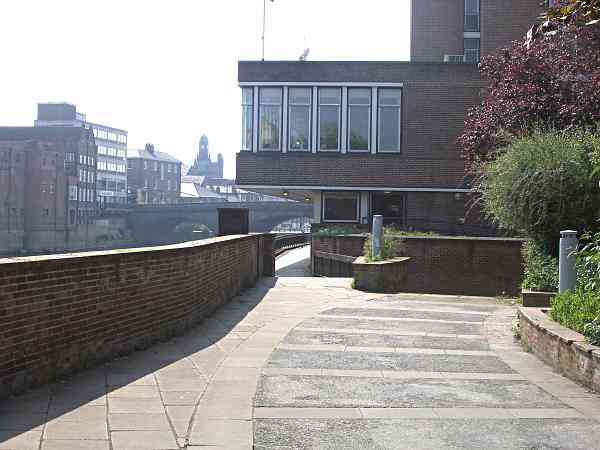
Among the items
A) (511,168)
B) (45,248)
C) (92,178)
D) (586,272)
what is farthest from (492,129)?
(92,178)

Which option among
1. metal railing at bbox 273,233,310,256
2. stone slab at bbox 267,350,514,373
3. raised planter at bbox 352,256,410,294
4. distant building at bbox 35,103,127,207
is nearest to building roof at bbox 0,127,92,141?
distant building at bbox 35,103,127,207

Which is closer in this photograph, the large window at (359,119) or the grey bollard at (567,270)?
the grey bollard at (567,270)

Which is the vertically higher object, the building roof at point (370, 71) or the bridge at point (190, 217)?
the building roof at point (370, 71)

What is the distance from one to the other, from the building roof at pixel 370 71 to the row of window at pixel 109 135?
4723 inches

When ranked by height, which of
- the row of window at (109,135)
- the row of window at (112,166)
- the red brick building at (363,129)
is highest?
the row of window at (109,135)

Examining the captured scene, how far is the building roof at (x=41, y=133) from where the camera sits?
11844 cm

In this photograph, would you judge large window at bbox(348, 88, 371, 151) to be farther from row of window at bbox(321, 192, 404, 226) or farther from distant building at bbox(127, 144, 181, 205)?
distant building at bbox(127, 144, 181, 205)

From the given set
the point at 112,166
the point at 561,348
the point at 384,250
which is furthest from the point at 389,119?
the point at 112,166

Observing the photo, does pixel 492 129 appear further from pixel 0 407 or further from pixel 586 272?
pixel 0 407

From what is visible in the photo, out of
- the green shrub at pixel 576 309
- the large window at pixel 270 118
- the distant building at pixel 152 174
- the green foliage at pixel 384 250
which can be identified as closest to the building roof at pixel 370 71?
the large window at pixel 270 118

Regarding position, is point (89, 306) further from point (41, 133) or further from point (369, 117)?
point (41, 133)

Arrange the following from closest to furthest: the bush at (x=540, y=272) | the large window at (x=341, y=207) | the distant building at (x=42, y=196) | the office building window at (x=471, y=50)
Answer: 1. the bush at (x=540, y=272)
2. the large window at (x=341, y=207)
3. the office building window at (x=471, y=50)
4. the distant building at (x=42, y=196)

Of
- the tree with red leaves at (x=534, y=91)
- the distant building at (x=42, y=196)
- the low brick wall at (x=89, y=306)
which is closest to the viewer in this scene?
the low brick wall at (x=89, y=306)

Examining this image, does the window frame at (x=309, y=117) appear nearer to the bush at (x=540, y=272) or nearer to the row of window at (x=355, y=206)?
the row of window at (x=355, y=206)
